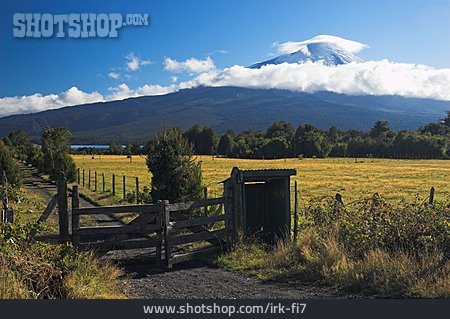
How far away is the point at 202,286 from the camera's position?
8.54 metres

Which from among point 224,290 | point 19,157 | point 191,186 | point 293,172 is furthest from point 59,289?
point 19,157

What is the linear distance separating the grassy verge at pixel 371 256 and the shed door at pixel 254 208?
1.57 meters

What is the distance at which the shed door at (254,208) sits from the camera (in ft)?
40.3

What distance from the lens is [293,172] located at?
40.1ft

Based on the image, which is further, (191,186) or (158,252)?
(191,186)

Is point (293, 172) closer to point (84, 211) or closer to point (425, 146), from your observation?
point (84, 211)

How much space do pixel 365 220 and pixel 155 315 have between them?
514 centimetres

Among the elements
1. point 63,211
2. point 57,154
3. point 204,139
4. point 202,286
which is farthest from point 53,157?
point 204,139

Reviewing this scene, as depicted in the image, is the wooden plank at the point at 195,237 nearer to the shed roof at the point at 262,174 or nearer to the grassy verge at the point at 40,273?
the shed roof at the point at 262,174

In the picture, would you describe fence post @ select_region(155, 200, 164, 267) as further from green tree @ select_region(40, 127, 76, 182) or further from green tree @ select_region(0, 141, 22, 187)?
green tree @ select_region(40, 127, 76, 182)

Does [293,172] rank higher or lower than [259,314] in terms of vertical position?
higher

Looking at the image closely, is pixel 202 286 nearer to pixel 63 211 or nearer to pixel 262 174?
pixel 63 211

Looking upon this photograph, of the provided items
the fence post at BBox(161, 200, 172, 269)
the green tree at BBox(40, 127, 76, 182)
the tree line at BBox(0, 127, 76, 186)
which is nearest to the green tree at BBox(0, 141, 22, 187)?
the tree line at BBox(0, 127, 76, 186)

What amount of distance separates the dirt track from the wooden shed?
1.84 meters
